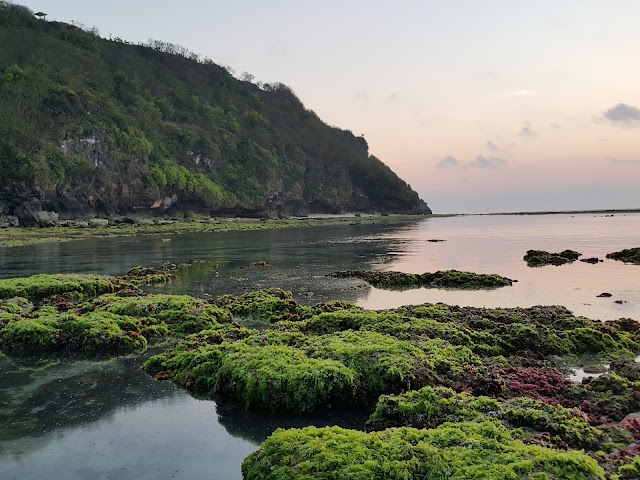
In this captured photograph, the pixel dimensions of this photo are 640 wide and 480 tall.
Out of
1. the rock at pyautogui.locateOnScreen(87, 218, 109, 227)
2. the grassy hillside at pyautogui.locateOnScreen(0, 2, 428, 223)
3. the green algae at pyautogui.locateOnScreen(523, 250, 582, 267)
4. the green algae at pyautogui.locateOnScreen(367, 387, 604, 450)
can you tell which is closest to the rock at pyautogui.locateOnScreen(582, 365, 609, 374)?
the green algae at pyautogui.locateOnScreen(367, 387, 604, 450)

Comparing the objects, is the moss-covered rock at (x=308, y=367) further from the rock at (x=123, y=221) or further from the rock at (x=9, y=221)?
the rock at (x=123, y=221)

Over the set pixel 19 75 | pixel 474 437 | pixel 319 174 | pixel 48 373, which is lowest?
pixel 48 373

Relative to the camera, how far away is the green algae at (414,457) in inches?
319

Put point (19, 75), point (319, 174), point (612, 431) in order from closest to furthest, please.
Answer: point (612, 431), point (19, 75), point (319, 174)

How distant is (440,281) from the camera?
104 feet

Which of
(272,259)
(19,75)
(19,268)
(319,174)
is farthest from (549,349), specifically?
(319,174)

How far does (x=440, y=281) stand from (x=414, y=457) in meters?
24.2

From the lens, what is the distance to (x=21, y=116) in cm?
10744

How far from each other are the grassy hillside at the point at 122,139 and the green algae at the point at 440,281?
8465cm

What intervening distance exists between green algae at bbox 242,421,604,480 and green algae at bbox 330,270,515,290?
21229mm

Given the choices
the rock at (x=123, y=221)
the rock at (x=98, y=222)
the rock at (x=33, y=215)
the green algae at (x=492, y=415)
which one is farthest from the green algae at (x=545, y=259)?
the rock at (x=123, y=221)

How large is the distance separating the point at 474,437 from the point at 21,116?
122 m

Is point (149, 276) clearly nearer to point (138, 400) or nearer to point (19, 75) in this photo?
point (138, 400)

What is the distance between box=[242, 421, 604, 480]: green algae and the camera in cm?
810
